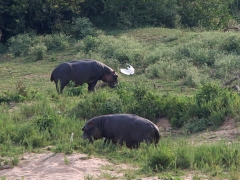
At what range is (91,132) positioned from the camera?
948cm

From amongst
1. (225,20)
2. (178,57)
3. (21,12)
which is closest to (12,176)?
(178,57)

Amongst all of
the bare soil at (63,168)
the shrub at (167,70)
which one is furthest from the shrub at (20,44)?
the bare soil at (63,168)

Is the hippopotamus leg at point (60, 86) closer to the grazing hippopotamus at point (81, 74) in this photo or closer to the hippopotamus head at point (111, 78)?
the grazing hippopotamus at point (81, 74)

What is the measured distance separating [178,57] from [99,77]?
3544 millimetres

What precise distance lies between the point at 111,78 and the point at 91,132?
5245 millimetres

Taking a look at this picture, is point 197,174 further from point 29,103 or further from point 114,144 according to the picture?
point 29,103

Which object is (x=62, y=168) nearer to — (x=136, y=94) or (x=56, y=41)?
(x=136, y=94)

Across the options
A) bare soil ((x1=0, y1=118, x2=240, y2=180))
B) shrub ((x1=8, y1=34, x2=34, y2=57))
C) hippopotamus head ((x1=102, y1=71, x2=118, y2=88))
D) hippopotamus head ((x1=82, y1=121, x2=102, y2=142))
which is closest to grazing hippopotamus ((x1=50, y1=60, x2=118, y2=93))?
hippopotamus head ((x1=102, y1=71, x2=118, y2=88))

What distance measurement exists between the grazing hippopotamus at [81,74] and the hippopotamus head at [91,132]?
12.9 ft

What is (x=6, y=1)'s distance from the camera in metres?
23.0

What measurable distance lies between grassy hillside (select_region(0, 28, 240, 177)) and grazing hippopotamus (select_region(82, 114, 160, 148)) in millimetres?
278

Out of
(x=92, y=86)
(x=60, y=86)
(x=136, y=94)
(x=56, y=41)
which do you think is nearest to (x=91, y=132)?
(x=136, y=94)

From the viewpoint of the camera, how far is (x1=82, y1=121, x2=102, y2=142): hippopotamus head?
9.46 m

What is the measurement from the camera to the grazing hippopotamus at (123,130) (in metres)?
9.12
